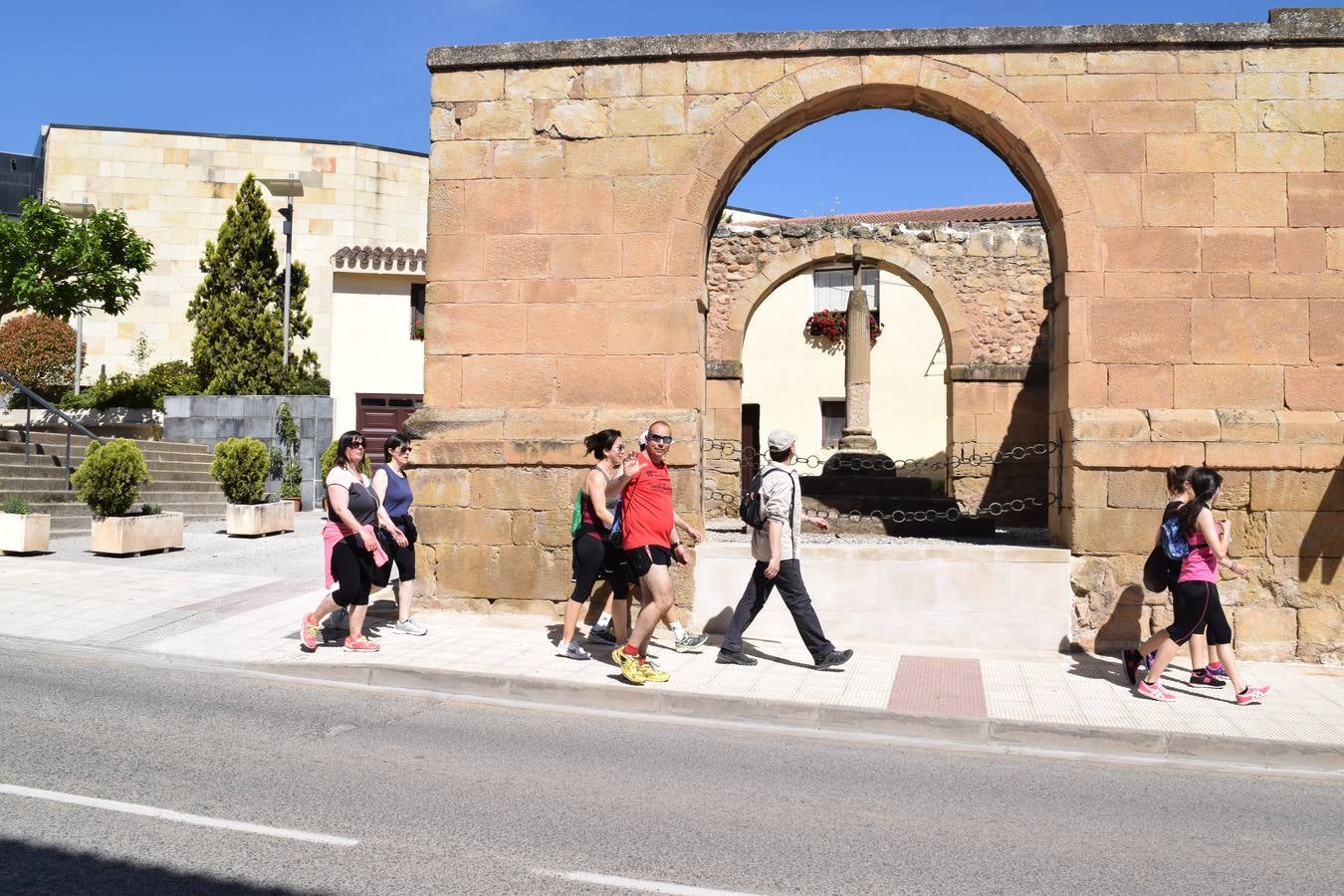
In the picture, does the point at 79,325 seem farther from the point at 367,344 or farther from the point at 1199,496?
the point at 1199,496

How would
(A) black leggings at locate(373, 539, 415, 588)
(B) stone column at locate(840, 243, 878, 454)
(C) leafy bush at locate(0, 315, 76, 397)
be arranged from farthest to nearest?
(C) leafy bush at locate(0, 315, 76, 397) → (B) stone column at locate(840, 243, 878, 454) → (A) black leggings at locate(373, 539, 415, 588)

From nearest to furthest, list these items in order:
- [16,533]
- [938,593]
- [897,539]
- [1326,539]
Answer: [1326,539]
[938,593]
[897,539]
[16,533]

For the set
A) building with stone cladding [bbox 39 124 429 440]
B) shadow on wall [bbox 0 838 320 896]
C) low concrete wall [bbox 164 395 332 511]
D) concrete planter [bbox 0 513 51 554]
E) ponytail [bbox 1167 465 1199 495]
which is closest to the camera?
shadow on wall [bbox 0 838 320 896]

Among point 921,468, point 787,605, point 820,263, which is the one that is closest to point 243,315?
point 820,263

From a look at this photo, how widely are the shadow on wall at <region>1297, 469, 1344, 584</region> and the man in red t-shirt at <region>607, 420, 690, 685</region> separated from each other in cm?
502

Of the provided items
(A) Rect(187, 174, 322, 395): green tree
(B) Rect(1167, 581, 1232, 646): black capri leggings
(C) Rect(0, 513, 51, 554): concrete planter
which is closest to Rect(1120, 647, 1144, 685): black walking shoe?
(B) Rect(1167, 581, 1232, 646): black capri leggings

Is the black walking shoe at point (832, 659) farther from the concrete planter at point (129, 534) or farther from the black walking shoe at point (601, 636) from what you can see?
the concrete planter at point (129, 534)

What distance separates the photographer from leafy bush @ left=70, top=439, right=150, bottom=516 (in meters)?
12.9

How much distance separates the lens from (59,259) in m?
18.3

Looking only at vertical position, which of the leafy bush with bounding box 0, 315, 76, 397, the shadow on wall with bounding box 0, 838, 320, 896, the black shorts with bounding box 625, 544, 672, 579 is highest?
the leafy bush with bounding box 0, 315, 76, 397

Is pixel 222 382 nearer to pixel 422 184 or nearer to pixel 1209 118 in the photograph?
pixel 422 184

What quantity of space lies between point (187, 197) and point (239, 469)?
19.9 metres

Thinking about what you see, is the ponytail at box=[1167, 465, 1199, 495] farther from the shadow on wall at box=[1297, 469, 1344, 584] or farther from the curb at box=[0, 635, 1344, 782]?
the curb at box=[0, 635, 1344, 782]

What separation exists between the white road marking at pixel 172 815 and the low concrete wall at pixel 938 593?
4902 millimetres
